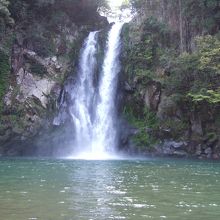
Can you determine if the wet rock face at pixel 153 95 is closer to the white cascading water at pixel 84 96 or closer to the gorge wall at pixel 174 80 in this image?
the gorge wall at pixel 174 80

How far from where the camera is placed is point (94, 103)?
111 ft

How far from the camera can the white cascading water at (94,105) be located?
32.3m

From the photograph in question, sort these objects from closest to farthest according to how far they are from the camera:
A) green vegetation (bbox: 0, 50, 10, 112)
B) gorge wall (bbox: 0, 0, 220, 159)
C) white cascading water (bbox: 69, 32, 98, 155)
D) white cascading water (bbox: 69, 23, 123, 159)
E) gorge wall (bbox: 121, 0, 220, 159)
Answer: gorge wall (bbox: 121, 0, 220, 159) → gorge wall (bbox: 0, 0, 220, 159) → white cascading water (bbox: 69, 23, 123, 159) → white cascading water (bbox: 69, 32, 98, 155) → green vegetation (bbox: 0, 50, 10, 112)

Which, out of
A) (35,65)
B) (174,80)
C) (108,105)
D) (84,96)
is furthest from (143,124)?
(35,65)

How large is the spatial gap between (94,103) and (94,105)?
19 centimetres

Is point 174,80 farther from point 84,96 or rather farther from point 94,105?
point 84,96

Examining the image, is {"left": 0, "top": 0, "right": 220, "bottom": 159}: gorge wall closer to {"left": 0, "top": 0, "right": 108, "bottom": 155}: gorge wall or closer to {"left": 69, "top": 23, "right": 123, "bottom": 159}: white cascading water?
{"left": 0, "top": 0, "right": 108, "bottom": 155}: gorge wall

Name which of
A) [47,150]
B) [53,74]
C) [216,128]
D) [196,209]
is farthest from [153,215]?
[53,74]

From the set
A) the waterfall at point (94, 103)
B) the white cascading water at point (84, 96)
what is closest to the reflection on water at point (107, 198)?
the waterfall at point (94, 103)

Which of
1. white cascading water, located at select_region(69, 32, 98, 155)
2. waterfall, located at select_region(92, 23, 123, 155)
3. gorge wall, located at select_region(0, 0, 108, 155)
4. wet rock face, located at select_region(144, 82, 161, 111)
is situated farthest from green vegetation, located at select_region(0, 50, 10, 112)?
wet rock face, located at select_region(144, 82, 161, 111)

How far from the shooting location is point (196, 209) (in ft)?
28.8

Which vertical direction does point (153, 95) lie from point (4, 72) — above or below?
below

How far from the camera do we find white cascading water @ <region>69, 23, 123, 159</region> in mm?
32281

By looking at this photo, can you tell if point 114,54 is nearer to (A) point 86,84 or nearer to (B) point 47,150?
(A) point 86,84
